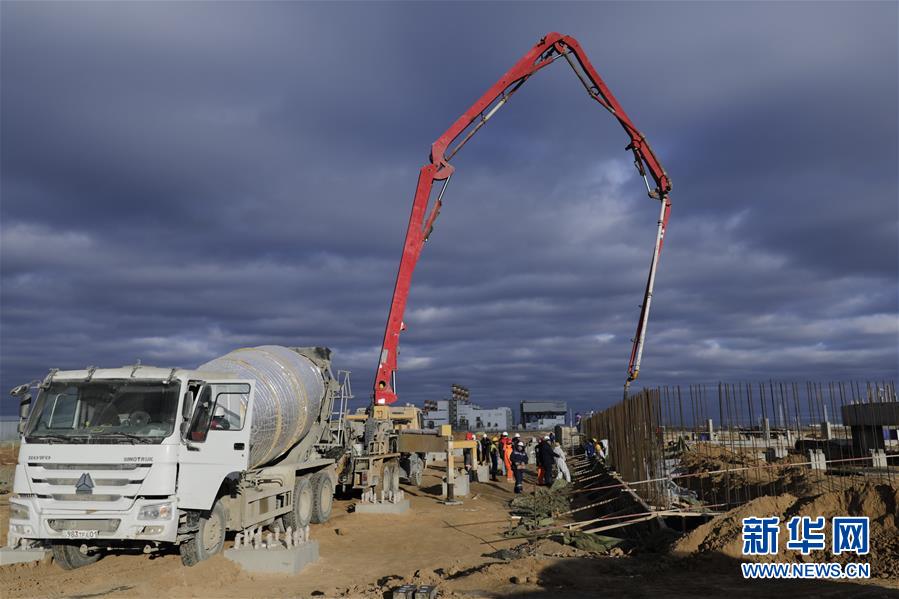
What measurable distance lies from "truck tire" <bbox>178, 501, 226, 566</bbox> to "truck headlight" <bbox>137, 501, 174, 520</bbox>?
0.74 m

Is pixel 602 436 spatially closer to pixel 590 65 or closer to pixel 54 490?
pixel 590 65

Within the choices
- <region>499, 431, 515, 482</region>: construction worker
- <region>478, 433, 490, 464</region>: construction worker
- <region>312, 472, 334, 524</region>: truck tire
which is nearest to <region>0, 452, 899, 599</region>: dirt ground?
<region>312, 472, 334, 524</region>: truck tire

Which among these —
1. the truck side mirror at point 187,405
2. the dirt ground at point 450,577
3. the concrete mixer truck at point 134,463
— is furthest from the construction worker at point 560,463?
the truck side mirror at point 187,405

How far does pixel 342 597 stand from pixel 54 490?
4.14 metres

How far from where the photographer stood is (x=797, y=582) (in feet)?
28.0

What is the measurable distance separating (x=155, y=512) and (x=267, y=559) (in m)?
2.11

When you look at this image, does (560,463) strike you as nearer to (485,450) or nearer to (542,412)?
(485,450)

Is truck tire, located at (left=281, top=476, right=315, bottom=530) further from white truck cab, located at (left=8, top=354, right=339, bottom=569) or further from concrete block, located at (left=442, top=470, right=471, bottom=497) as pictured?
concrete block, located at (left=442, top=470, right=471, bottom=497)

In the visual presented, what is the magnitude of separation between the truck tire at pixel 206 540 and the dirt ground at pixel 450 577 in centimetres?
15

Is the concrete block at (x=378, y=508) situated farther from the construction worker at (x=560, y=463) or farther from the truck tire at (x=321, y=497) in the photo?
the construction worker at (x=560, y=463)

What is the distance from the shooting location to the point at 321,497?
48.9ft

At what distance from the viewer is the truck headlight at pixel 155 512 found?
889 cm

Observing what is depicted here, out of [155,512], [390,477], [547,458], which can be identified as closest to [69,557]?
[155,512]

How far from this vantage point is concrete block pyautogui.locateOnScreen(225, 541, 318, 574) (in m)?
10.2
